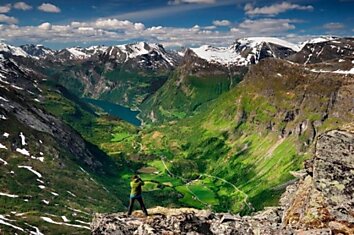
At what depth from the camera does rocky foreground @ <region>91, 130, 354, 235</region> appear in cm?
4356

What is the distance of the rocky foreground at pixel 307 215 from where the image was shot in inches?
1715

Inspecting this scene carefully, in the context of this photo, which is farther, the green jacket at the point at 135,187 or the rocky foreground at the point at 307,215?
the green jacket at the point at 135,187

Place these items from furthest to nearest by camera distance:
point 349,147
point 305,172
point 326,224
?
point 305,172
point 349,147
point 326,224

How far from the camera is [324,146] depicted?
4672cm

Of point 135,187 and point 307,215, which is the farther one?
point 135,187


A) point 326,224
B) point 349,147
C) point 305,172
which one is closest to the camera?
point 326,224

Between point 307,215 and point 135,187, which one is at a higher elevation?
point 135,187

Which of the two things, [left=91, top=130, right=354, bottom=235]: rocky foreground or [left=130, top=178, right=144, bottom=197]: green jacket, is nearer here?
[left=91, top=130, right=354, bottom=235]: rocky foreground

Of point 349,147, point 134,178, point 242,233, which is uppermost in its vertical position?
point 349,147

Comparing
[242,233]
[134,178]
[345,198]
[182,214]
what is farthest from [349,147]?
[134,178]

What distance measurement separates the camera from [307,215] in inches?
1766

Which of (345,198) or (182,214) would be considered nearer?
(345,198)

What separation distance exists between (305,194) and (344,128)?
759cm

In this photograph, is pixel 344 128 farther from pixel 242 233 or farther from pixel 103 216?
pixel 103 216
